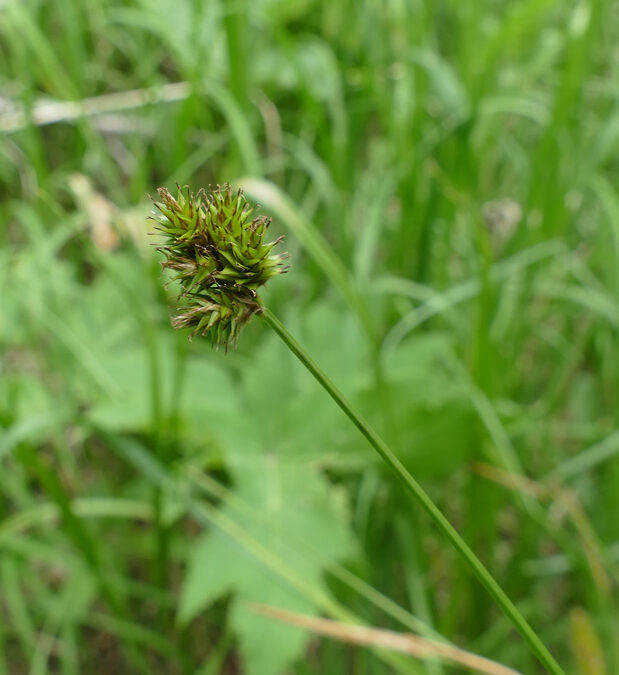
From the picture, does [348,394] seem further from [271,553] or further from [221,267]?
[221,267]

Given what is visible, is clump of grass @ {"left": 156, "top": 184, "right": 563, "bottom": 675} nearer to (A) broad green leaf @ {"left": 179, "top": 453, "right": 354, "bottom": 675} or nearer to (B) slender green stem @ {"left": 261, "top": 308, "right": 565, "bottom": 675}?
(B) slender green stem @ {"left": 261, "top": 308, "right": 565, "bottom": 675}

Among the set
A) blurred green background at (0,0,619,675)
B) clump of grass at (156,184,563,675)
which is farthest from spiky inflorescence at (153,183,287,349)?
blurred green background at (0,0,619,675)

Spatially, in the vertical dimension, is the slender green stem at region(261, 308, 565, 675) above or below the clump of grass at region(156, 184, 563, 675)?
below

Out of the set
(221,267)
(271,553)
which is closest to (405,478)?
(221,267)

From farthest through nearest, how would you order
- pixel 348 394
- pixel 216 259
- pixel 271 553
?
pixel 348 394
pixel 271 553
pixel 216 259

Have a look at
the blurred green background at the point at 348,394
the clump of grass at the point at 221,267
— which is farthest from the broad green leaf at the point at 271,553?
the clump of grass at the point at 221,267

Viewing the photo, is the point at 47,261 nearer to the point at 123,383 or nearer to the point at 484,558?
the point at 123,383

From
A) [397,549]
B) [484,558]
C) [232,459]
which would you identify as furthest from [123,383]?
[484,558]
